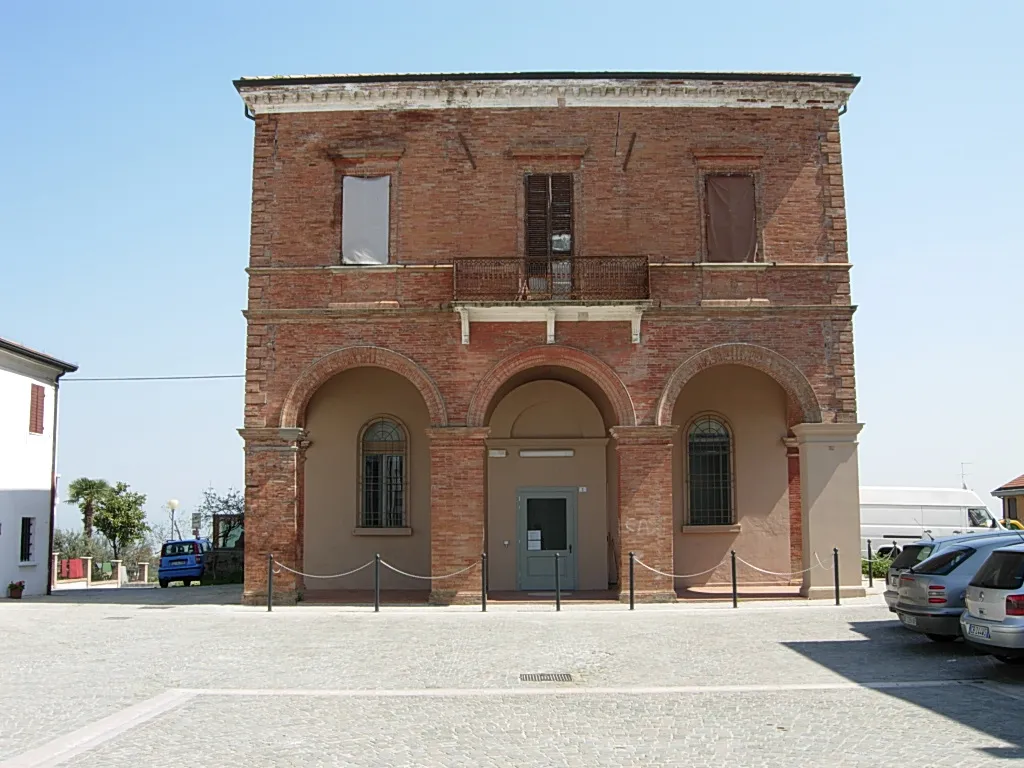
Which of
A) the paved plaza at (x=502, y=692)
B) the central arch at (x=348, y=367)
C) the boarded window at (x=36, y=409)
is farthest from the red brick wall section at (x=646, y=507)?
the boarded window at (x=36, y=409)

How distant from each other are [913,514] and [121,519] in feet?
105

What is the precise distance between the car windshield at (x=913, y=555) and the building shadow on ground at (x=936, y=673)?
1.00 meters

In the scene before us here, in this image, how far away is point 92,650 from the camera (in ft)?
47.5

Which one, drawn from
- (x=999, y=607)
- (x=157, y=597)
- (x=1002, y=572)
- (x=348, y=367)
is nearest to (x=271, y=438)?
(x=348, y=367)

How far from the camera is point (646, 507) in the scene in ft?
65.9

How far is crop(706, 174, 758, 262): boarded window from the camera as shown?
68.3 feet

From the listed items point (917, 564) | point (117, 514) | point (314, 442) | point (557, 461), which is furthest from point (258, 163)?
point (117, 514)

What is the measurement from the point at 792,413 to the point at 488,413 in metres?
6.54

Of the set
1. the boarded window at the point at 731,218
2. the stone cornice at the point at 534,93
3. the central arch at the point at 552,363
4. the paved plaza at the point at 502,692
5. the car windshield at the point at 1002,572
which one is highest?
the stone cornice at the point at 534,93

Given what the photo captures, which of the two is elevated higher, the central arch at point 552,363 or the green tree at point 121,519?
the central arch at point 552,363

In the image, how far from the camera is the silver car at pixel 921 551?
14.6m

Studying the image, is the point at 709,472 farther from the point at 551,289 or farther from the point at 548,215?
the point at 548,215

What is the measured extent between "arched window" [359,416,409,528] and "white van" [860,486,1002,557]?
15.1 metres

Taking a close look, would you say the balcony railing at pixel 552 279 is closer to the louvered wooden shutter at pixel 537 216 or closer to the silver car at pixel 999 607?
the louvered wooden shutter at pixel 537 216
